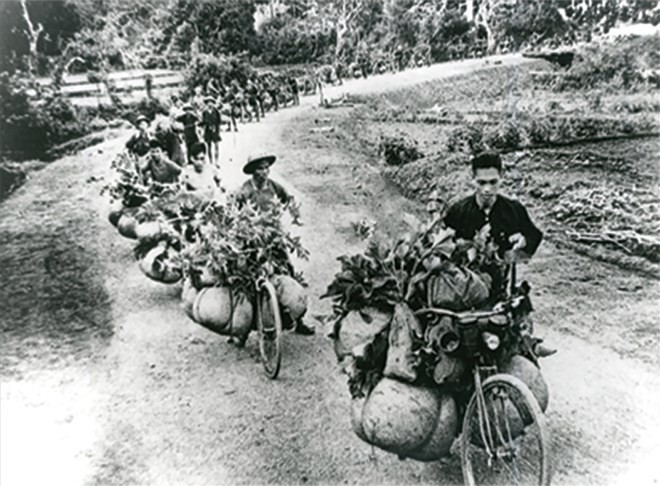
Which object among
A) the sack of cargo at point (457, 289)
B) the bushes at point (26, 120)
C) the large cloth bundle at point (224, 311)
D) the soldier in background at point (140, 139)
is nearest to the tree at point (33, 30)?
the bushes at point (26, 120)

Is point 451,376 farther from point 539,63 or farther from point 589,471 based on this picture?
point 539,63

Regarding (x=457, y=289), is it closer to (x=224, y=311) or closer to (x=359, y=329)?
(x=359, y=329)

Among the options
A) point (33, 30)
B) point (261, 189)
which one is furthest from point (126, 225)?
point (33, 30)

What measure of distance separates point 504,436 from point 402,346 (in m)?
0.65

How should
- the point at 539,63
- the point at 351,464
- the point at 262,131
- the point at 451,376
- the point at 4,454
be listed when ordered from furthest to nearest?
the point at 262,131 → the point at 539,63 → the point at 4,454 → the point at 351,464 → the point at 451,376

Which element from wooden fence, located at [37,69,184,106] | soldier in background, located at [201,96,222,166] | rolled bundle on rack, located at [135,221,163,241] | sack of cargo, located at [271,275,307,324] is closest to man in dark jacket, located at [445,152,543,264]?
sack of cargo, located at [271,275,307,324]

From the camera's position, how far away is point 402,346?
341 cm

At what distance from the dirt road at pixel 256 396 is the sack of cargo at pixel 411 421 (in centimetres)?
29

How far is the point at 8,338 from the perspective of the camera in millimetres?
4199

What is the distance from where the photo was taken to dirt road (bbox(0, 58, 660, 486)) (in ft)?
12.1

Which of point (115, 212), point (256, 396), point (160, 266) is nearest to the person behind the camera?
point (256, 396)

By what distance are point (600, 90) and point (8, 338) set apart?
154 inches

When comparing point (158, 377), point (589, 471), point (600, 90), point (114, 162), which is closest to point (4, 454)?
point (158, 377)

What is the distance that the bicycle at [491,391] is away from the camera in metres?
3.20
